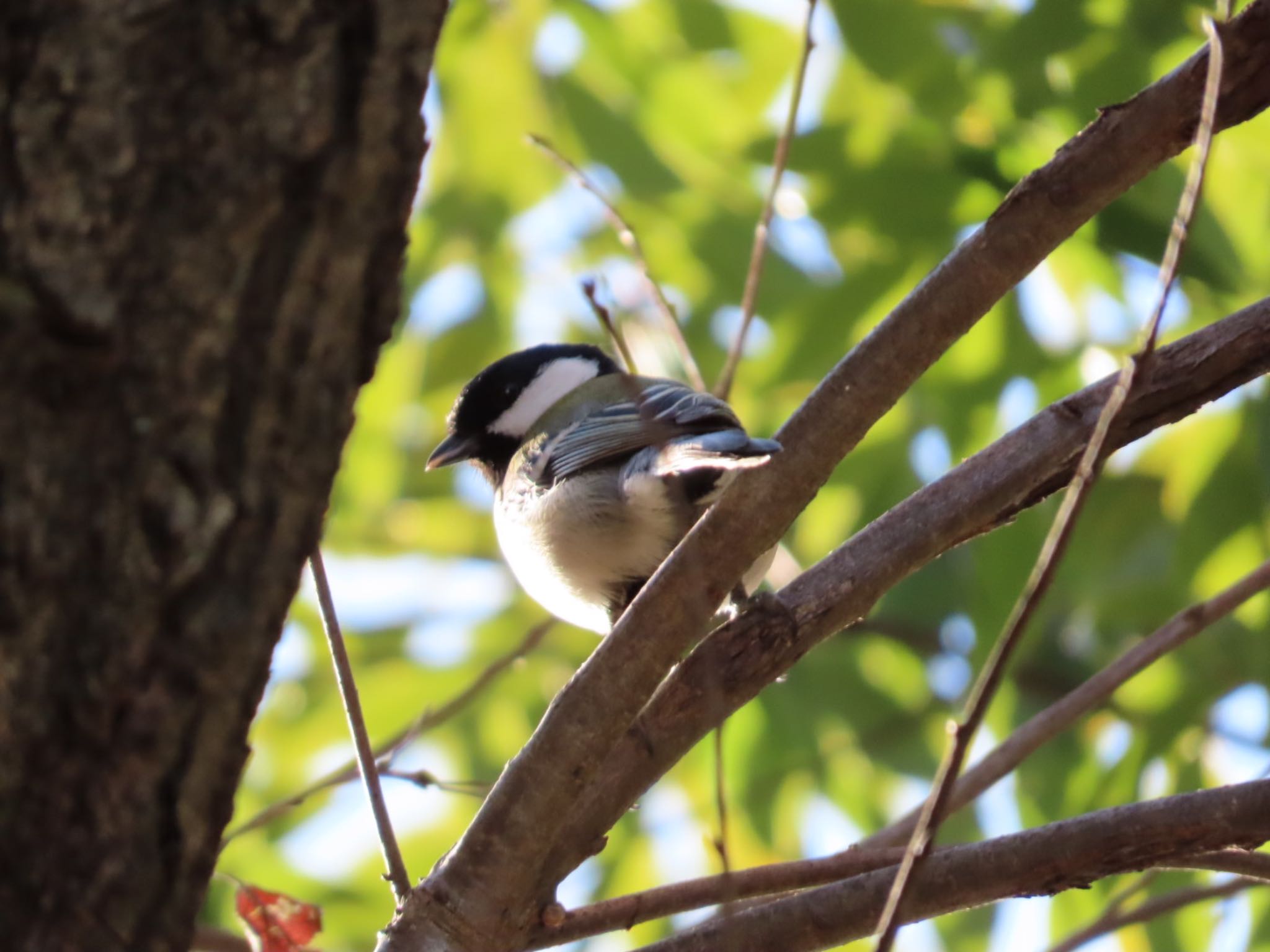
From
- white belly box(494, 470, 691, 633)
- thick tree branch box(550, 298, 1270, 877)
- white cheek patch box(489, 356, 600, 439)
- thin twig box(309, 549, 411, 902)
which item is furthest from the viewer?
white cheek patch box(489, 356, 600, 439)

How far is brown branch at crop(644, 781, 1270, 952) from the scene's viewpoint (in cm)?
147

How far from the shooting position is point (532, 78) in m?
3.62

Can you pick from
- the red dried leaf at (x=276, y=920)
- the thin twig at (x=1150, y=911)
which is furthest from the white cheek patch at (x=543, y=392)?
the thin twig at (x=1150, y=911)

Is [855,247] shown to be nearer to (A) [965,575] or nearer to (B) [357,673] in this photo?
(A) [965,575]

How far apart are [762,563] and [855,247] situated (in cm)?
105

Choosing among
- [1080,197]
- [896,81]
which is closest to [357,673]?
[896,81]

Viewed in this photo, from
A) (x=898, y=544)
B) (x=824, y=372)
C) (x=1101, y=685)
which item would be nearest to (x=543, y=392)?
(x=824, y=372)

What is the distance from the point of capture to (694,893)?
159 cm

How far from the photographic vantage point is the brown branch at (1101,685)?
76.9 inches

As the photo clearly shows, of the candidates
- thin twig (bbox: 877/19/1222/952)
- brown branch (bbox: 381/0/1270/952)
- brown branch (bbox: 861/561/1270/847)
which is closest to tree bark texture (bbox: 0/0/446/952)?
brown branch (bbox: 381/0/1270/952)

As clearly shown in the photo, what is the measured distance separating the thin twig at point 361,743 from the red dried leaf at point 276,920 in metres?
0.54

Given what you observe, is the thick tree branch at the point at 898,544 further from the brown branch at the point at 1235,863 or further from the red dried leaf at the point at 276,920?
the red dried leaf at the point at 276,920

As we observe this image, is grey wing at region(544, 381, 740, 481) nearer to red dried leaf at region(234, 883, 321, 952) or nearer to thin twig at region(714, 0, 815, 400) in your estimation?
thin twig at region(714, 0, 815, 400)

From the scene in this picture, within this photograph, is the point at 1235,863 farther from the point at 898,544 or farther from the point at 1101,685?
the point at 898,544
